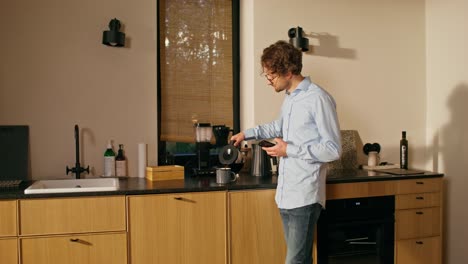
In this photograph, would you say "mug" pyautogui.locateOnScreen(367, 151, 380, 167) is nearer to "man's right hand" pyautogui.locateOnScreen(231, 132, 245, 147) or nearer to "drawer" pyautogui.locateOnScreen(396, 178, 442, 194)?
"drawer" pyautogui.locateOnScreen(396, 178, 442, 194)

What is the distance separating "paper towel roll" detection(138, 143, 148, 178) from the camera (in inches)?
114

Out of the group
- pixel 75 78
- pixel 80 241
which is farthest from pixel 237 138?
pixel 75 78

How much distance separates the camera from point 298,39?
3.05 metres

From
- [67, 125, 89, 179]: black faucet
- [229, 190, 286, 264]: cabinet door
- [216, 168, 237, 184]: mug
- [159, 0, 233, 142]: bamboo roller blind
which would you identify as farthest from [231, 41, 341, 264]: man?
[67, 125, 89, 179]: black faucet

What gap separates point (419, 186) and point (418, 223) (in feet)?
0.83

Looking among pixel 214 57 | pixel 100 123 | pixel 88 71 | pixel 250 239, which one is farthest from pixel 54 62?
pixel 250 239

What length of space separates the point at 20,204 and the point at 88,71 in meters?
1.04

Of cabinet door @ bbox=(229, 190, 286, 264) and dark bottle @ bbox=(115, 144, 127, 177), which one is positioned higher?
dark bottle @ bbox=(115, 144, 127, 177)

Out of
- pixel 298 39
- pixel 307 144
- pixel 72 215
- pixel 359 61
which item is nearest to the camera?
pixel 307 144

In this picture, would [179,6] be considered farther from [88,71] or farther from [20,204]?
[20,204]

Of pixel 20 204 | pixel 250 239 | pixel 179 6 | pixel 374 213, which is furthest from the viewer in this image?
pixel 179 6

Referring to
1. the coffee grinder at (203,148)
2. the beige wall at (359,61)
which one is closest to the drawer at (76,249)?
the coffee grinder at (203,148)

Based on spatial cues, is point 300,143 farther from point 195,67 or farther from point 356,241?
point 195,67

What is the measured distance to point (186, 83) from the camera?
3.19 m
